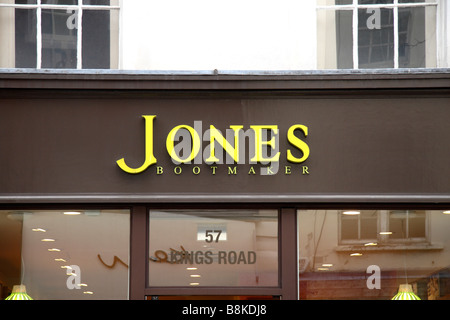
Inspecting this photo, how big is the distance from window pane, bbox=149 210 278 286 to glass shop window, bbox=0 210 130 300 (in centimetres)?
41

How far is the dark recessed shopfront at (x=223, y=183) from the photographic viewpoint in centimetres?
995

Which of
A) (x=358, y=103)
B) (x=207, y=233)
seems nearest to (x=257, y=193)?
(x=207, y=233)

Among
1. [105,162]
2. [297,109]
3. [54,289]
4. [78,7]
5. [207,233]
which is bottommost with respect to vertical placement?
[54,289]

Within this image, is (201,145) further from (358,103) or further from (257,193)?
(358,103)

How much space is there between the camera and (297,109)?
33.1ft

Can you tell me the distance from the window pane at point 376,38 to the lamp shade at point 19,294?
4.81 metres

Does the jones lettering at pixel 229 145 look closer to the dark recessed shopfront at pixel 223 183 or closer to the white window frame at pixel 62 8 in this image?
the dark recessed shopfront at pixel 223 183

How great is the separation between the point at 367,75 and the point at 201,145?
2.10m

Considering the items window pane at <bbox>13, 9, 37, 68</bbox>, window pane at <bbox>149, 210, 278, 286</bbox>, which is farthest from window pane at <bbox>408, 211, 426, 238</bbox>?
window pane at <bbox>13, 9, 37, 68</bbox>

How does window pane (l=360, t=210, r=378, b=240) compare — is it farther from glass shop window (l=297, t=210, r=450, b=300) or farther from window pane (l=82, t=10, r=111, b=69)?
window pane (l=82, t=10, r=111, b=69)

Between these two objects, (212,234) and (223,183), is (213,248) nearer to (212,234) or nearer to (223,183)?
(212,234)

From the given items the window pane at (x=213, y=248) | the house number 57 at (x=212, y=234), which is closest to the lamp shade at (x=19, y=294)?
the window pane at (x=213, y=248)

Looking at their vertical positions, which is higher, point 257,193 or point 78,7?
point 78,7

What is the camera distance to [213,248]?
33.0 feet
